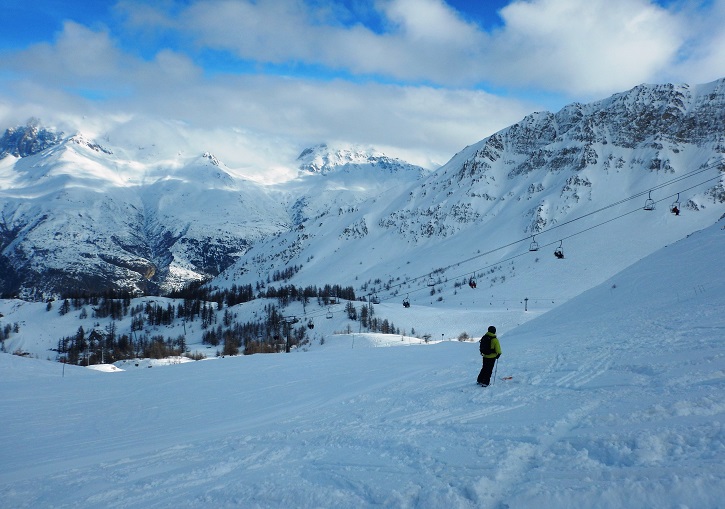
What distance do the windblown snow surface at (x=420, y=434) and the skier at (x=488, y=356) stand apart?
504mm

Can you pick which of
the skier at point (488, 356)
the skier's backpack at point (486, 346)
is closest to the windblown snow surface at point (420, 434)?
the skier at point (488, 356)

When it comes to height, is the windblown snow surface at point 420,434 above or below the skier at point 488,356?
below

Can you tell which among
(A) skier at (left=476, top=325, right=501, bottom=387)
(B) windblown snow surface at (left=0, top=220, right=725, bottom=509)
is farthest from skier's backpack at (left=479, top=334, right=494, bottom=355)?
(B) windblown snow surface at (left=0, top=220, right=725, bottom=509)

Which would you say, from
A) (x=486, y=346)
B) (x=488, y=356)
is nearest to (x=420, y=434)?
(x=488, y=356)

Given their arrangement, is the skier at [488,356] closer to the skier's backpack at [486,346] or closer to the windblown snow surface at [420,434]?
the skier's backpack at [486,346]

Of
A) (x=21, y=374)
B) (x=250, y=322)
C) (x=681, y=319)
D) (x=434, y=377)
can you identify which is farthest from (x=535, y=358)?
(x=250, y=322)

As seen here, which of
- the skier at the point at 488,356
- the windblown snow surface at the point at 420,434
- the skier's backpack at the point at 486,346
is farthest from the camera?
the skier's backpack at the point at 486,346

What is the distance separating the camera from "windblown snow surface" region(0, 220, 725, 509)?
7.07m

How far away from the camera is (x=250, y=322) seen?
133 m

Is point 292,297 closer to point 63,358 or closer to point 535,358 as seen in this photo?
point 63,358

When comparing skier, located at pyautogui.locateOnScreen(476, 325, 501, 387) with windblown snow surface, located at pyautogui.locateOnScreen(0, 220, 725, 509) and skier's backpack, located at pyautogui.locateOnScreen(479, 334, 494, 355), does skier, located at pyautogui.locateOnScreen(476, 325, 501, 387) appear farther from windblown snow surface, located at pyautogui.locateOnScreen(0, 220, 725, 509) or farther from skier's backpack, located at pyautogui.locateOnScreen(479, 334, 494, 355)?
windblown snow surface, located at pyautogui.locateOnScreen(0, 220, 725, 509)

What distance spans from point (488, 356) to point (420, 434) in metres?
5.37

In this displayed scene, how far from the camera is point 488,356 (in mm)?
14781

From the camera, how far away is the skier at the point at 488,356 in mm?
14523
